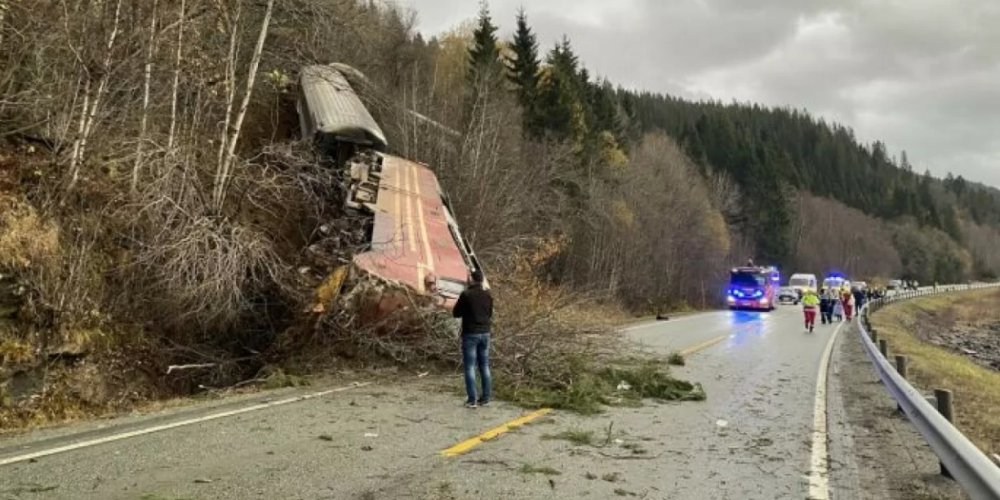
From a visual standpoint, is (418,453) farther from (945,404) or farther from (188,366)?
(188,366)

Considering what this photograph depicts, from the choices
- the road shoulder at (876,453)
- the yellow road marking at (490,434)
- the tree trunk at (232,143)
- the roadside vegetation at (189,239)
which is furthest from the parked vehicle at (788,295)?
the yellow road marking at (490,434)

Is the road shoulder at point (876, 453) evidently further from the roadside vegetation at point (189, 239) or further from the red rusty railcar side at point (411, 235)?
the red rusty railcar side at point (411, 235)

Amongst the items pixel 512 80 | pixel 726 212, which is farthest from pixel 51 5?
pixel 726 212

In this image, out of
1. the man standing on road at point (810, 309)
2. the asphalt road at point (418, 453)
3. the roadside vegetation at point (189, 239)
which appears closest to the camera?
the asphalt road at point (418, 453)

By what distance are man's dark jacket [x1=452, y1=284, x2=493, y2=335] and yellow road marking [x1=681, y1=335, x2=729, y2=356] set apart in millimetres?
8081

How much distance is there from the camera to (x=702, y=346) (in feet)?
63.6

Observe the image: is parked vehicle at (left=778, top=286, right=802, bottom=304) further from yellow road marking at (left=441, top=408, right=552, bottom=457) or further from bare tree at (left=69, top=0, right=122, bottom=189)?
bare tree at (left=69, top=0, right=122, bottom=189)

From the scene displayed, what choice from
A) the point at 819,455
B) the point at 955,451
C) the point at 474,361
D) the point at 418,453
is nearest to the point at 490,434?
the point at 418,453

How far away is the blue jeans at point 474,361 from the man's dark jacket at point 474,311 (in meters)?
0.09

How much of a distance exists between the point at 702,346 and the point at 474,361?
1071 centimetres

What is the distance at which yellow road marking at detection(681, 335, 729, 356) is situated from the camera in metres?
17.7

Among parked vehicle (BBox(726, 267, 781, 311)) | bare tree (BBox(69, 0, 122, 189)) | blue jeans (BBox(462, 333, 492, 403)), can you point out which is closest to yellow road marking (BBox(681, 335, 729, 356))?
blue jeans (BBox(462, 333, 492, 403))

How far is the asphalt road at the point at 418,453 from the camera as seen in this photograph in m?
5.94

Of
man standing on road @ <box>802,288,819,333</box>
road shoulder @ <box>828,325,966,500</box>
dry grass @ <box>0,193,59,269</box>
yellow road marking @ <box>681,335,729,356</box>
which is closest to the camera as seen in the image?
road shoulder @ <box>828,325,966,500</box>
